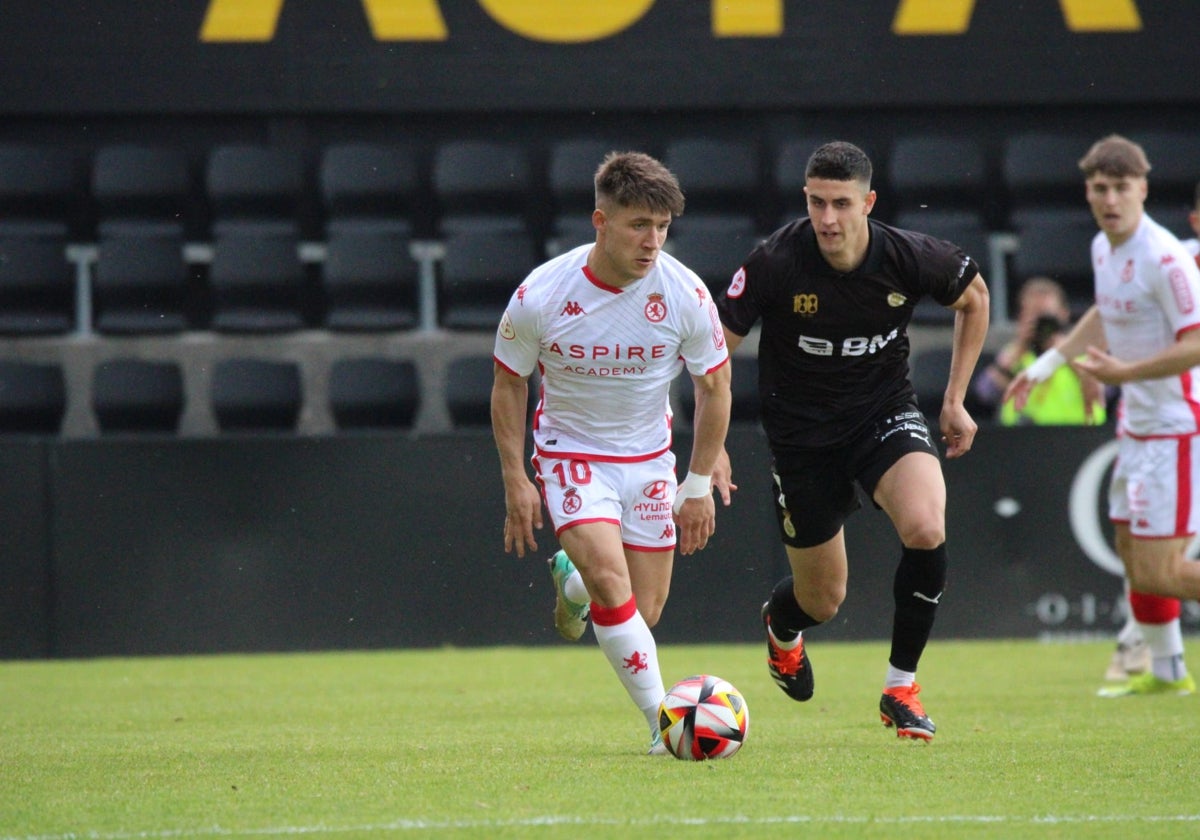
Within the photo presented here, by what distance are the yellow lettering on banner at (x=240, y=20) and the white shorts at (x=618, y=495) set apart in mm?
8301

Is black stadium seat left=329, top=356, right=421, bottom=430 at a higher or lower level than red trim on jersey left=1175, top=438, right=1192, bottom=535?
lower

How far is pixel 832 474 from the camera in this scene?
7426 mm

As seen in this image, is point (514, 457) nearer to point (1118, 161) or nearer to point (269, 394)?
point (1118, 161)

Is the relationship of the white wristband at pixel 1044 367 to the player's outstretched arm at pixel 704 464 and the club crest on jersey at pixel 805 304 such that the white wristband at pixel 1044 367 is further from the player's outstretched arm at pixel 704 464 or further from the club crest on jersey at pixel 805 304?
the player's outstretched arm at pixel 704 464

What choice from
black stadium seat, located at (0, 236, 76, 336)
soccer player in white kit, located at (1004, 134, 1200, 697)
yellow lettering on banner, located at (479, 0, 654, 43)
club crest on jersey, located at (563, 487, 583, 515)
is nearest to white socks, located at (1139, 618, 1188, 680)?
soccer player in white kit, located at (1004, 134, 1200, 697)

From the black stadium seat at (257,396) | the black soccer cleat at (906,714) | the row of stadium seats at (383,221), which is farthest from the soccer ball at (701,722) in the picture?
the row of stadium seats at (383,221)

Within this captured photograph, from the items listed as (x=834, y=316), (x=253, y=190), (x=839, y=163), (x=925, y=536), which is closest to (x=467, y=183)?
(x=253, y=190)

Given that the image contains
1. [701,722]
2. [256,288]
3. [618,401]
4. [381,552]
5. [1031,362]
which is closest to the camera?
[701,722]

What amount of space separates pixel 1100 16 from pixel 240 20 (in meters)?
6.63

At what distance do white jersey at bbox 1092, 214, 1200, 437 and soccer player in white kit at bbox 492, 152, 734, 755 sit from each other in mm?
2584

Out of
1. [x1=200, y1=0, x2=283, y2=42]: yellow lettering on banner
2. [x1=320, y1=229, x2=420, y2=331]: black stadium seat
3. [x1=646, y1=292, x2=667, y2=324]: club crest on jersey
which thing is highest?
[x1=200, y1=0, x2=283, y2=42]: yellow lettering on banner

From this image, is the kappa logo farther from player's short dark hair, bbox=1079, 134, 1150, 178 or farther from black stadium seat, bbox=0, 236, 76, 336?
black stadium seat, bbox=0, 236, 76, 336

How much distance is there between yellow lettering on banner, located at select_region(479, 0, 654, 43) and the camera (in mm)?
14406

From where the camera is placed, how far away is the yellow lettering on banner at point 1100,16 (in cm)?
1448
